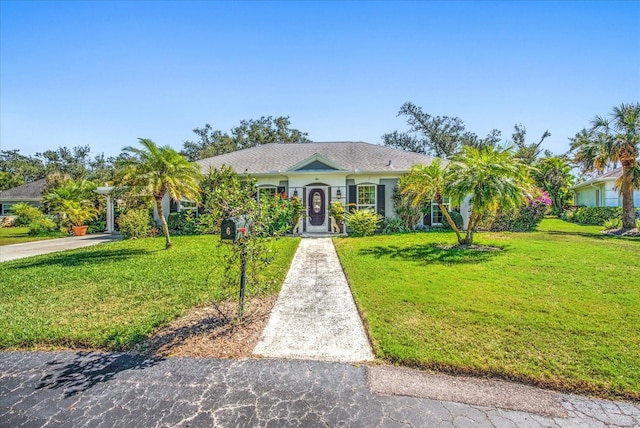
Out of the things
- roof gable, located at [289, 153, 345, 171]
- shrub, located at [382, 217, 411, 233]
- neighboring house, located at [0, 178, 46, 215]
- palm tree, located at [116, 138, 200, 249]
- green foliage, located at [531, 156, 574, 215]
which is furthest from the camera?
neighboring house, located at [0, 178, 46, 215]

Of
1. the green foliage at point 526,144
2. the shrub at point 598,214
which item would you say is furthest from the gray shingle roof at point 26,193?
the green foliage at point 526,144

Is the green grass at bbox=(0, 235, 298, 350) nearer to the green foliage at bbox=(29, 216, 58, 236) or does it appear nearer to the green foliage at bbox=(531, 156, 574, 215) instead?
the green foliage at bbox=(29, 216, 58, 236)

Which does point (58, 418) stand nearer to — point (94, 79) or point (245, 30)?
point (245, 30)

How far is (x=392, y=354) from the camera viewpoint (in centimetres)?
408

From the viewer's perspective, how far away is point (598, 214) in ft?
69.1

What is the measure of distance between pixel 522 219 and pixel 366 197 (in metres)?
8.37

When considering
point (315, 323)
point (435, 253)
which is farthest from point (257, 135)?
point (315, 323)

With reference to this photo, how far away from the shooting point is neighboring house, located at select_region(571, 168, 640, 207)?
71.8ft

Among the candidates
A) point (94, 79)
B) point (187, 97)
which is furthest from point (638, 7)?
point (94, 79)

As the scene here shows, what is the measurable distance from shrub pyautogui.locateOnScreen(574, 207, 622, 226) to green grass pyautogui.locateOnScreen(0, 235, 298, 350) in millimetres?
21491

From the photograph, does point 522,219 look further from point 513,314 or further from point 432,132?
point 432,132

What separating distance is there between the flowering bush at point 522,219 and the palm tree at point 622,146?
10.3ft

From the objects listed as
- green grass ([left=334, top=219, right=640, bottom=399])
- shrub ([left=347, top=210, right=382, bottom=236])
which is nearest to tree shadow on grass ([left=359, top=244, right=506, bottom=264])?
green grass ([left=334, top=219, right=640, bottom=399])

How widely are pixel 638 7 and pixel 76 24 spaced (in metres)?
14.5
